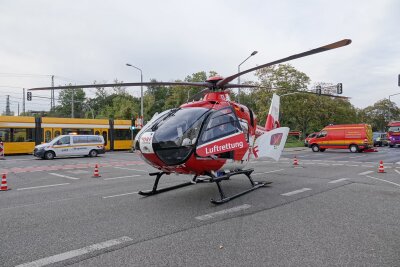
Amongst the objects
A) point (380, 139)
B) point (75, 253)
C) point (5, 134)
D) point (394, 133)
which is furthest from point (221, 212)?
point (380, 139)

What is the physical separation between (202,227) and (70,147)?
67.8ft

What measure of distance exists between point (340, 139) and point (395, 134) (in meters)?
13.1

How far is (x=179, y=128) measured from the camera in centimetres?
710

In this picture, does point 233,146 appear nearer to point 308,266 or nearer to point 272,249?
point 272,249

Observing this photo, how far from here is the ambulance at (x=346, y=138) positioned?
2892 cm

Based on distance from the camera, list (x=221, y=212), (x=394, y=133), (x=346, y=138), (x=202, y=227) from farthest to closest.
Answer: (x=394, y=133) → (x=346, y=138) → (x=221, y=212) → (x=202, y=227)

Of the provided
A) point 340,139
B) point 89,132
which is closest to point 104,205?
point 89,132

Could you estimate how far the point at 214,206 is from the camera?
24.7 ft

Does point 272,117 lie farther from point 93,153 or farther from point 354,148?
point 354,148

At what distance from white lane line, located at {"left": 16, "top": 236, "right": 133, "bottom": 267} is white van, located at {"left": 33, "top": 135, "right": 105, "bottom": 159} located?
1995cm

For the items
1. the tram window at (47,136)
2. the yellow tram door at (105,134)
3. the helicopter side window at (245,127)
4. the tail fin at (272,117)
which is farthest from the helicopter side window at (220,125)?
the yellow tram door at (105,134)

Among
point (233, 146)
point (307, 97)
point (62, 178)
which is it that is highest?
point (307, 97)

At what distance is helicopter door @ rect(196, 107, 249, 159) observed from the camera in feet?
23.8

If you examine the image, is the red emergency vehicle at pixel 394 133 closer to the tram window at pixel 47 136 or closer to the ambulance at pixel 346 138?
the ambulance at pixel 346 138
